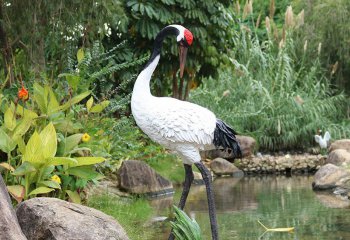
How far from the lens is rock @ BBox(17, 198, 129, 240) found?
230 inches

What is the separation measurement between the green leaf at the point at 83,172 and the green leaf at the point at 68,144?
20cm

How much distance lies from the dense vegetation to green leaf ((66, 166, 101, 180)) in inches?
0.8

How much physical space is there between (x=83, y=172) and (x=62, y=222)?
1972 mm

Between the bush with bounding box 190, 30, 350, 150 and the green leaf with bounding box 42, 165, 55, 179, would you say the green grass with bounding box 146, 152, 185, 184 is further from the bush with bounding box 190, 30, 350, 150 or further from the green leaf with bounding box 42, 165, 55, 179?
the green leaf with bounding box 42, 165, 55, 179

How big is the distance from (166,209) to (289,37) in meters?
11.3

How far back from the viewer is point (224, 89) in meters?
19.3

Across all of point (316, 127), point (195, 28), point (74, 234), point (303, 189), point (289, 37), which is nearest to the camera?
point (74, 234)

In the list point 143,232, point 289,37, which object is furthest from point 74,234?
point 289,37

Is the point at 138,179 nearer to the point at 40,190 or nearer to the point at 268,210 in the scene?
the point at 268,210

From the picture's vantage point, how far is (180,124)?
22.9ft

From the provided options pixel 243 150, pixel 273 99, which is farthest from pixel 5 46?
pixel 273 99

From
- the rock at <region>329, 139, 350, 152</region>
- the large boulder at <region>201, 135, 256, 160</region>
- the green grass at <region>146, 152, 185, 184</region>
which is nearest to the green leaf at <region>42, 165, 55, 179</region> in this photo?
the green grass at <region>146, 152, 185, 184</region>

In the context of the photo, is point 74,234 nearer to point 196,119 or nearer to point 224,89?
point 196,119

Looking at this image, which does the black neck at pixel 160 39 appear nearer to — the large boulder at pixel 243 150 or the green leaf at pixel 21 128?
the green leaf at pixel 21 128
